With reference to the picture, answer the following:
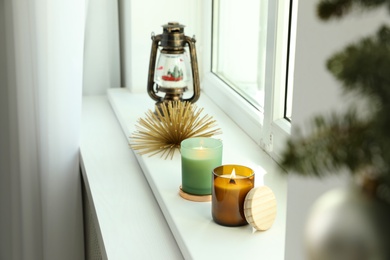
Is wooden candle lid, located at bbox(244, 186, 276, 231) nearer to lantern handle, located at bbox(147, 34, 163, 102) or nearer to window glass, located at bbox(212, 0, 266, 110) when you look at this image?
window glass, located at bbox(212, 0, 266, 110)

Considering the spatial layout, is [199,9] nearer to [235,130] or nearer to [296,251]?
[235,130]

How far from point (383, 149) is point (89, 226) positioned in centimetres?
150

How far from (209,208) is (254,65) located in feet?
1.91

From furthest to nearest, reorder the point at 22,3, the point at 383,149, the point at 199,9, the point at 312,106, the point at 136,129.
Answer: the point at 199,9, the point at 136,129, the point at 22,3, the point at 312,106, the point at 383,149

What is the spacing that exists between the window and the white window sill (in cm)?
5

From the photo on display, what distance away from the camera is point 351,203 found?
10.5 inches

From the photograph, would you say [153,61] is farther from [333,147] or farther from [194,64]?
[333,147]

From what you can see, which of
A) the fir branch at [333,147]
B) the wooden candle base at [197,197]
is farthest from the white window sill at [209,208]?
the fir branch at [333,147]

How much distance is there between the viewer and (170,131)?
154 centimetres

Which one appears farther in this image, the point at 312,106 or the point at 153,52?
the point at 153,52

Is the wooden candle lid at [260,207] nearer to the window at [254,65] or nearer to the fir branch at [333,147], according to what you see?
the window at [254,65]

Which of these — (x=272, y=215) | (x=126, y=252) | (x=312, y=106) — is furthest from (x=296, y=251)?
(x=126, y=252)

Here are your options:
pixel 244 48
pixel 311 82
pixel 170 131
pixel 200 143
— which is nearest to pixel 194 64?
pixel 244 48

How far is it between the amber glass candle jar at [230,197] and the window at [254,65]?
358 mm
